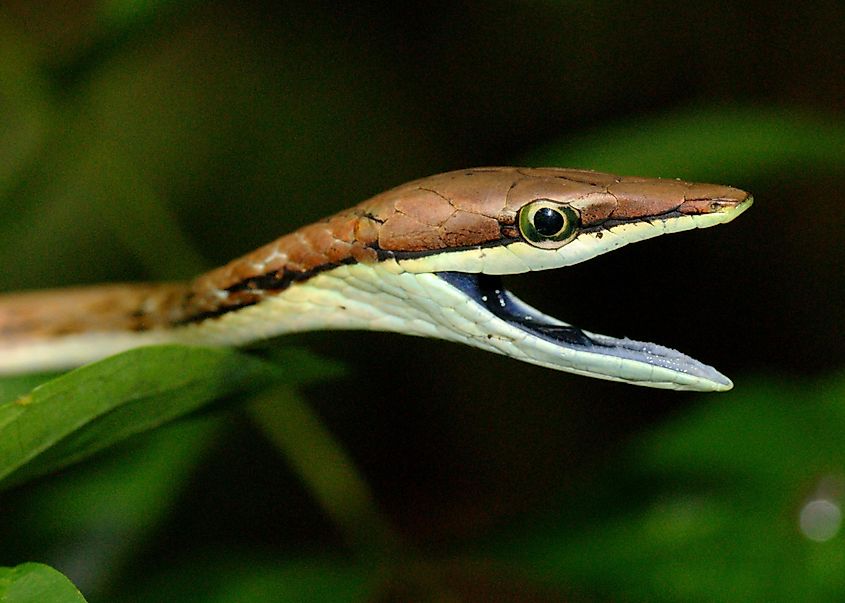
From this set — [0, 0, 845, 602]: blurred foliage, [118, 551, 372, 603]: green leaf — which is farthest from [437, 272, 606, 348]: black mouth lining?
[118, 551, 372, 603]: green leaf

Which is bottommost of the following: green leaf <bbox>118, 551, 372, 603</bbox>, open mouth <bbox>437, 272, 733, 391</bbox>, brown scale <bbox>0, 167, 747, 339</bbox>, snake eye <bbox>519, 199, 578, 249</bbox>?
green leaf <bbox>118, 551, 372, 603</bbox>

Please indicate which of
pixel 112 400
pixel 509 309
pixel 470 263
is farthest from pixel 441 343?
pixel 112 400

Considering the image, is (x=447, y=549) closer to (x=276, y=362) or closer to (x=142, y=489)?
(x=142, y=489)

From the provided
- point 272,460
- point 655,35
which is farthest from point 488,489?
point 655,35

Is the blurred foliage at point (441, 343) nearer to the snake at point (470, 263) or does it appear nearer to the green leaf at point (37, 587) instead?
the snake at point (470, 263)

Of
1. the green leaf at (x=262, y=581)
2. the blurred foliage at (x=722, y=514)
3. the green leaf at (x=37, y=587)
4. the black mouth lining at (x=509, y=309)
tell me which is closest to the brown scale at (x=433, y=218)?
the black mouth lining at (x=509, y=309)

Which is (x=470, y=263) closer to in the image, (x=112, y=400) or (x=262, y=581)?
(x=112, y=400)

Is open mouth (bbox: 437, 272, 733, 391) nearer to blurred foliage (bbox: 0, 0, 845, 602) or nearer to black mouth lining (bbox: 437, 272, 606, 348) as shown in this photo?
black mouth lining (bbox: 437, 272, 606, 348)
